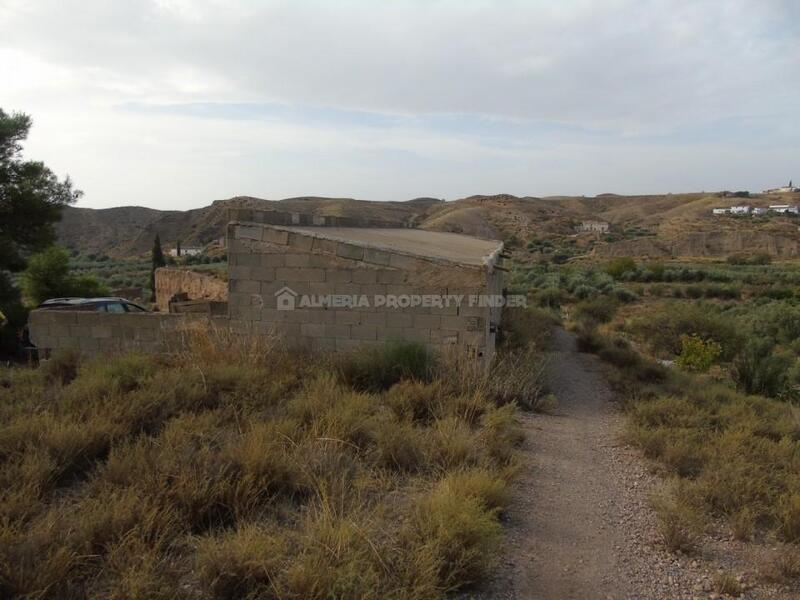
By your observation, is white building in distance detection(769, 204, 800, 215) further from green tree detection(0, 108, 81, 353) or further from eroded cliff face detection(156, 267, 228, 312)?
green tree detection(0, 108, 81, 353)

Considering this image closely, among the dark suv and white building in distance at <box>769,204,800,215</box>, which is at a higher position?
white building in distance at <box>769,204,800,215</box>

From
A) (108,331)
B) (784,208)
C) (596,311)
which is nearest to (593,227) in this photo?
(784,208)

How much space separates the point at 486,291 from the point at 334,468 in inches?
159

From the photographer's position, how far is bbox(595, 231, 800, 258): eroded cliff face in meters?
54.8

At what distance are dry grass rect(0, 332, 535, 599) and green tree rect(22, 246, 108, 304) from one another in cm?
1558

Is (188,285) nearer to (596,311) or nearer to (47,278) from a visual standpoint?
(47,278)

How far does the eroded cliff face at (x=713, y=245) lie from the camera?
180ft

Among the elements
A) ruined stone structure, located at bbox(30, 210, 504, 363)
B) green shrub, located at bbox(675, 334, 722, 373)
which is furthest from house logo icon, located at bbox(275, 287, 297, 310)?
green shrub, located at bbox(675, 334, 722, 373)

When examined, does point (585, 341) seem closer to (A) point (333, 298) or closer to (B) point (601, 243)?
(A) point (333, 298)

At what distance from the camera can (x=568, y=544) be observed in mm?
3758

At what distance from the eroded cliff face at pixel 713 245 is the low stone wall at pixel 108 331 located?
5082 centimetres

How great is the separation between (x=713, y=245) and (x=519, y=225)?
70.3 ft

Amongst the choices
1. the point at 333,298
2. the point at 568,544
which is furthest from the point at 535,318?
the point at 568,544

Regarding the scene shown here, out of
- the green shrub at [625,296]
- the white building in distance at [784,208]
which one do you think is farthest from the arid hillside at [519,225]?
the green shrub at [625,296]
